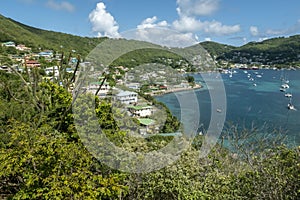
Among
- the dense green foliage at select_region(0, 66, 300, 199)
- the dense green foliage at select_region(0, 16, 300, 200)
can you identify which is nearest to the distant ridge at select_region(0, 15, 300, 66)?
the dense green foliage at select_region(0, 16, 300, 200)

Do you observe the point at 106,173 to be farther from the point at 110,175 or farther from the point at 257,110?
the point at 257,110

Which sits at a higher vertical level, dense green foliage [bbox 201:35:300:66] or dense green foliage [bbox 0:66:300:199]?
dense green foliage [bbox 201:35:300:66]

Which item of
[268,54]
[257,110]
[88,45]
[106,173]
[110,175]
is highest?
[88,45]

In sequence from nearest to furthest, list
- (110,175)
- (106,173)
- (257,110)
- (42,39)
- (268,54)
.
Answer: (110,175) < (106,173) < (257,110) < (42,39) < (268,54)

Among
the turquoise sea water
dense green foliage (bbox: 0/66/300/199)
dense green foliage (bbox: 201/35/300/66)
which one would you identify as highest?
dense green foliage (bbox: 201/35/300/66)

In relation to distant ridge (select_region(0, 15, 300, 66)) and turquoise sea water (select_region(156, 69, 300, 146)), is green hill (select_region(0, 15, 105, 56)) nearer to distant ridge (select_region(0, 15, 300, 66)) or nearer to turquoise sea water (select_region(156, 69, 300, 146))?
distant ridge (select_region(0, 15, 300, 66))

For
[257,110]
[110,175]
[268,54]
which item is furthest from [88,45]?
[268,54]

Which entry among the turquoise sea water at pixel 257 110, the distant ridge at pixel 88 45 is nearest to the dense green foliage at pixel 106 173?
the turquoise sea water at pixel 257 110

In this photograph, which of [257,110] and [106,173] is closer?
[106,173]

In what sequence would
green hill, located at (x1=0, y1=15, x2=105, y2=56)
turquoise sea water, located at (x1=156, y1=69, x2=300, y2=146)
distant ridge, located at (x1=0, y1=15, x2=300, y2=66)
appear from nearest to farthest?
turquoise sea water, located at (x1=156, y1=69, x2=300, y2=146), green hill, located at (x1=0, y1=15, x2=105, y2=56), distant ridge, located at (x1=0, y1=15, x2=300, y2=66)

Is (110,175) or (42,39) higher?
(42,39)

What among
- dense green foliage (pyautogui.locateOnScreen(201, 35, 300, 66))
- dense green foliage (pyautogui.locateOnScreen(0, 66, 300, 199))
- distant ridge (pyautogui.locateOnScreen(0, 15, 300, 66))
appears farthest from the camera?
dense green foliage (pyautogui.locateOnScreen(201, 35, 300, 66))

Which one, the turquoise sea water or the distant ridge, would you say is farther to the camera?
the distant ridge

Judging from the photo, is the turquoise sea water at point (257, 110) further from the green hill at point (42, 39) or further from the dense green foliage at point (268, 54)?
the dense green foliage at point (268, 54)
